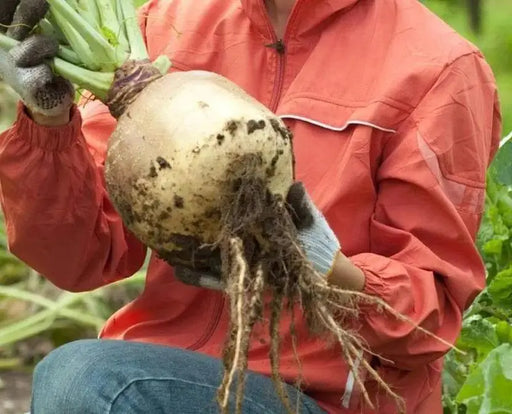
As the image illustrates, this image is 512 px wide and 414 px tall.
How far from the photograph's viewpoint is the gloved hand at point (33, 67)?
181 cm

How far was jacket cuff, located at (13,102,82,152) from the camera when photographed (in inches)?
73.2

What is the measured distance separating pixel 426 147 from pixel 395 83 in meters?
0.11

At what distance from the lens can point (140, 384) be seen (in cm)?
184

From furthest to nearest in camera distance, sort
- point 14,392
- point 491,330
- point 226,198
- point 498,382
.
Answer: point 14,392
point 491,330
point 498,382
point 226,198

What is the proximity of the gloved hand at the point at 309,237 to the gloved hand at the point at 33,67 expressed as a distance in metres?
0.33

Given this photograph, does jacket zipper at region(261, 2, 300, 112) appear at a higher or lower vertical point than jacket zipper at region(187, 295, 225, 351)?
higher

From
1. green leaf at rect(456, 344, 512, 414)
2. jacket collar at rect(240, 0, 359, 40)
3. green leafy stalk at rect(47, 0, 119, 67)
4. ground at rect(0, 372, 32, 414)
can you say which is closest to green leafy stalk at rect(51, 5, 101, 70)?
green leafy stalk at rect(47, 0, 119, 67)

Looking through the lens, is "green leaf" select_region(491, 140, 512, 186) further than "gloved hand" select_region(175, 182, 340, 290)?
Yes

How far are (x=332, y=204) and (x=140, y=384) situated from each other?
0.40 meters

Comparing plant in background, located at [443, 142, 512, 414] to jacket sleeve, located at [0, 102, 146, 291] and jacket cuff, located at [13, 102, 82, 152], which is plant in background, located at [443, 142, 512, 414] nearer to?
jacket sleeve, located at [0, 102, 146, 291]

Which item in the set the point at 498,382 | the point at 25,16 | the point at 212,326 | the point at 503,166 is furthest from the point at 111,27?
the point at 503,166

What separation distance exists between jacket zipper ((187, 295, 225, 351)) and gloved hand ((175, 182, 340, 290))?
20 cm

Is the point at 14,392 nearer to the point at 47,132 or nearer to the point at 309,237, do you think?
the point at 47,132

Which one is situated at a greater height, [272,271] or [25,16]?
[25,16]
